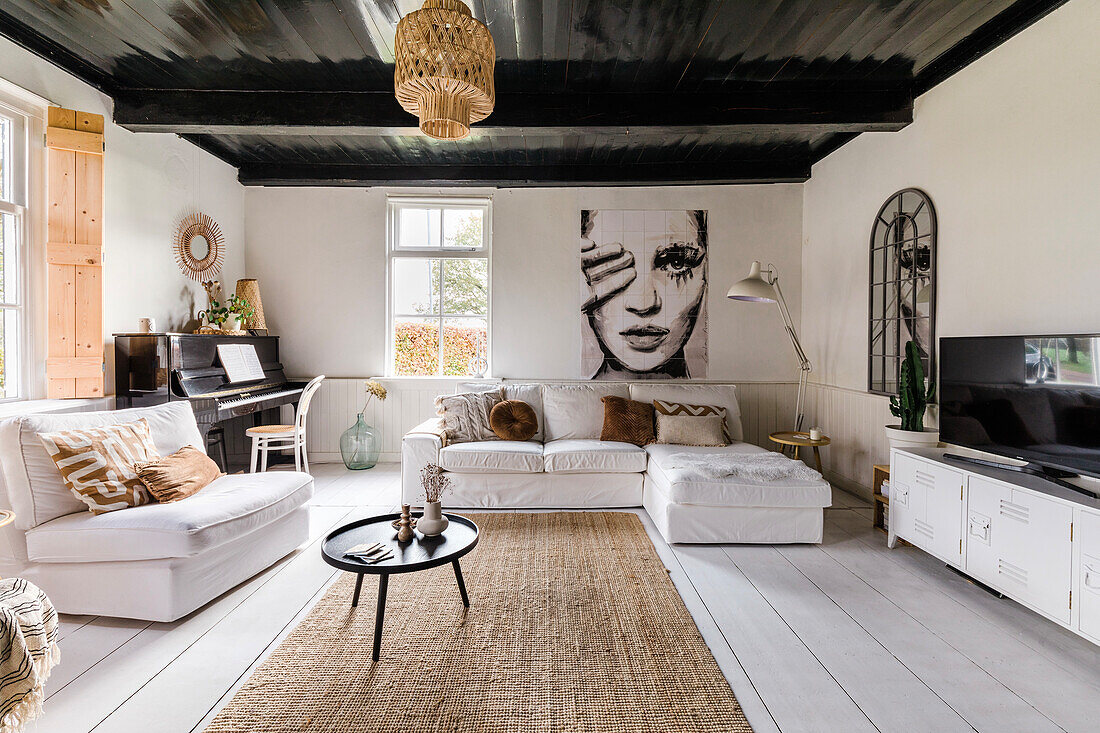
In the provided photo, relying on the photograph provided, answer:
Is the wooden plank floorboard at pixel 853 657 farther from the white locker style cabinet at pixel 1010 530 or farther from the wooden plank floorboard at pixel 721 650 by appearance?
the white locker style cabinet at pixel 1010 530

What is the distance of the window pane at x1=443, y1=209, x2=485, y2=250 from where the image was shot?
543cm

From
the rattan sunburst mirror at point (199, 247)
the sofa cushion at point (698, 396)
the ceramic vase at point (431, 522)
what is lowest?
the ceramic vase at point (431, 522)

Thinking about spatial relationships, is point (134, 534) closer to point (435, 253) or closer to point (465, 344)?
point (465, 344)

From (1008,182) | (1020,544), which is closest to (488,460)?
(1020,544)

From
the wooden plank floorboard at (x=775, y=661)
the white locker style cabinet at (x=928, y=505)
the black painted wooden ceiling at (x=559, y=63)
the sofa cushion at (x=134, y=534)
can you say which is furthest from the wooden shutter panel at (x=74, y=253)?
the white locker style cabinet at (x=928, y=505)

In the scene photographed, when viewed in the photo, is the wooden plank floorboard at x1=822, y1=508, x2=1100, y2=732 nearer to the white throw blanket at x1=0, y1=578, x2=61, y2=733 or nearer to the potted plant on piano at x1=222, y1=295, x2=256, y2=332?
the white throw blanket at x1=0, y1=578, x2=61, y2=733

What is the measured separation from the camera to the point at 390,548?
2.27 meters

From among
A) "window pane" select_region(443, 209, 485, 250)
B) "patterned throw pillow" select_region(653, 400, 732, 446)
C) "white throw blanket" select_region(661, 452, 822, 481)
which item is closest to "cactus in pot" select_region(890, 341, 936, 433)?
"white throw blanket" select_region(661, 452, 822, 481)

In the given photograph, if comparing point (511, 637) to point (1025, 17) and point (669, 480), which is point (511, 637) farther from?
point (1025, 17)

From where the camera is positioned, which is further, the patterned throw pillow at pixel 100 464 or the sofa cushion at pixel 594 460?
the sofa cushion at pixel 594 460

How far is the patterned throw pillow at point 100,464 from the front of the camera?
2414 mm

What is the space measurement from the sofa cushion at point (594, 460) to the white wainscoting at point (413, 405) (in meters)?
1.73

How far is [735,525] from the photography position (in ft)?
11.0

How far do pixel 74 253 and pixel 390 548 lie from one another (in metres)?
2.85
